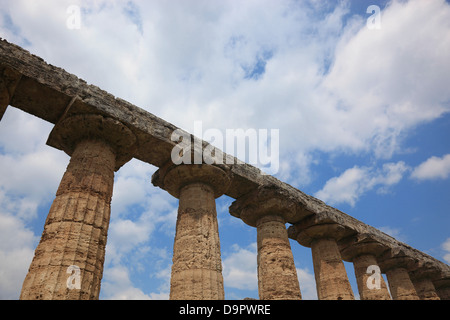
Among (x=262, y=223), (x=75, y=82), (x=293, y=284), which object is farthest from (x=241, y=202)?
(x=75, y=82)

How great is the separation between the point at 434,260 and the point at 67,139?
2269 centimetres

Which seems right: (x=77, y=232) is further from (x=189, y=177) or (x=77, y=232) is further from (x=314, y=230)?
(x=314, y=230)

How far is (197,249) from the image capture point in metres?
9.79

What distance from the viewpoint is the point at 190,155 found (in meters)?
11.0

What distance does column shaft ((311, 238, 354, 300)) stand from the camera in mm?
13899

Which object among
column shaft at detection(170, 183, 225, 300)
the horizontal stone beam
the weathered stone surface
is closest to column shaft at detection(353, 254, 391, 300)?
the horizontal stone beam

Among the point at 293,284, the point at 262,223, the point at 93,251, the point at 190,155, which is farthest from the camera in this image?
the point at 262,223

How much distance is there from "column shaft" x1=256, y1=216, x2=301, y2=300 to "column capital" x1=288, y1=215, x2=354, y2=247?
2.02 meters

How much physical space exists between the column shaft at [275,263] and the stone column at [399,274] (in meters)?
8.57

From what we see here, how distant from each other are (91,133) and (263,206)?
7554 mm

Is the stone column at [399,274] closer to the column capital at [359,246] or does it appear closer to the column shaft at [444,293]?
the column capital at [359,246]

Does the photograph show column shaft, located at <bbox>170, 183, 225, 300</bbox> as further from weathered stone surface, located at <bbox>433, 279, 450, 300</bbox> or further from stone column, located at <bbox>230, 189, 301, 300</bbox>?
weathered stone surface, located at <bbox>433, 279, 450, 300</bbox>
